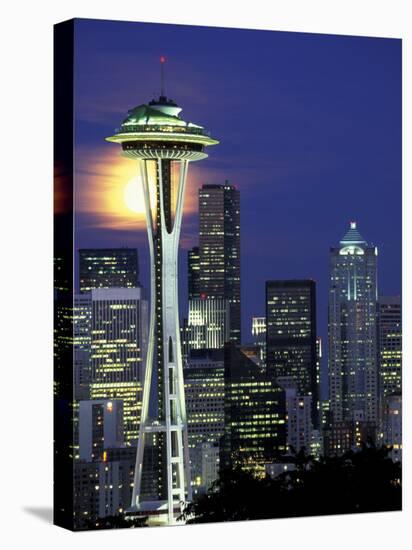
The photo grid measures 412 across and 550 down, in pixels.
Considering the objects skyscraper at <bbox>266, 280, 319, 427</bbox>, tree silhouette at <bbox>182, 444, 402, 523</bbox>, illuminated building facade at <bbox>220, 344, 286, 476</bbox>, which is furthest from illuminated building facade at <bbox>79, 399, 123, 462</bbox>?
skyscraper at <bbox>266, 280, 319, 427</bbox>

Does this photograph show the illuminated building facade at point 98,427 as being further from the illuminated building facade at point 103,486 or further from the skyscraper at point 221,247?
the skyscraper at point 221,247

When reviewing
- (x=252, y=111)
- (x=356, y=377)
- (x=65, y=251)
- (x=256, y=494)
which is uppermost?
(x=252, y=111)

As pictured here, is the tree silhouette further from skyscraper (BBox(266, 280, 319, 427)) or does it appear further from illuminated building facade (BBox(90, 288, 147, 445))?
illuminated building facade (BBox(90, 288, 147, 445))

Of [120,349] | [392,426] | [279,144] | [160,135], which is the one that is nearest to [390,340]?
[392,426]

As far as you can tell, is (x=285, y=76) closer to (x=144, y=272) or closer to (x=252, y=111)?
(x=252, y=111)

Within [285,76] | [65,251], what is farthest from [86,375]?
[285,76]
